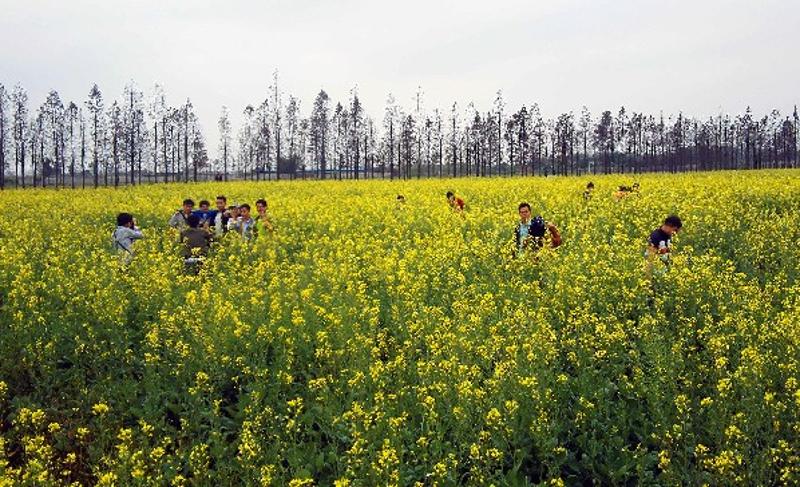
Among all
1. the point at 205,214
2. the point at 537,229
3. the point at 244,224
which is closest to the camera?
the point at 537,229

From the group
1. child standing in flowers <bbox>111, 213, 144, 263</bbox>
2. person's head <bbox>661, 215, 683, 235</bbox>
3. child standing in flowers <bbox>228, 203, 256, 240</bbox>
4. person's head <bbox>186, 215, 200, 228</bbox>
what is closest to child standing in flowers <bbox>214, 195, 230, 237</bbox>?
child standing in flowers <bbox>228, 203, 256, 240</bbox>

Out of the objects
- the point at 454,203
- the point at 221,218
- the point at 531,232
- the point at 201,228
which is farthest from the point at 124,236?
the point at 454,203

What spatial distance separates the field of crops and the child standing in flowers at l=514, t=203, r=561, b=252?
0.47 meters

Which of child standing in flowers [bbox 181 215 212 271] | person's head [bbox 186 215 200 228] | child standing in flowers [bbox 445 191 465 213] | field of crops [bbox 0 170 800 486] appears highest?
child standing in flowers [bbox 445 191 465 213]

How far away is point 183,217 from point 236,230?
4.41 ft

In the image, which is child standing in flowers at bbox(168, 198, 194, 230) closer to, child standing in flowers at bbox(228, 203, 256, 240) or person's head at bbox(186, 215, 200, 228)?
person's head at bbox(186, 215, 200, 228)

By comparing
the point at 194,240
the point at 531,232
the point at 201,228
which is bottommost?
the point at 194,240

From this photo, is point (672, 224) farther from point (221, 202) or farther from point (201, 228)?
point (221, 202)

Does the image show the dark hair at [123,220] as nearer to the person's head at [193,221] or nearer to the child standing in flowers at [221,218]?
the person's head at [193,221]

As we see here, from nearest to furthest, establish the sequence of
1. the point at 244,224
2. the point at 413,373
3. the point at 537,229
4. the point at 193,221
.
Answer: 1. the point at 413,373
2. the point at 537,229
3. the point at 193,221
4. the point at 244,224

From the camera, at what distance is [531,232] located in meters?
11.8

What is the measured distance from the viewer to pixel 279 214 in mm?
21172

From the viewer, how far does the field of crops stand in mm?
5453

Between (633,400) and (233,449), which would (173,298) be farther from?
(633,400)
